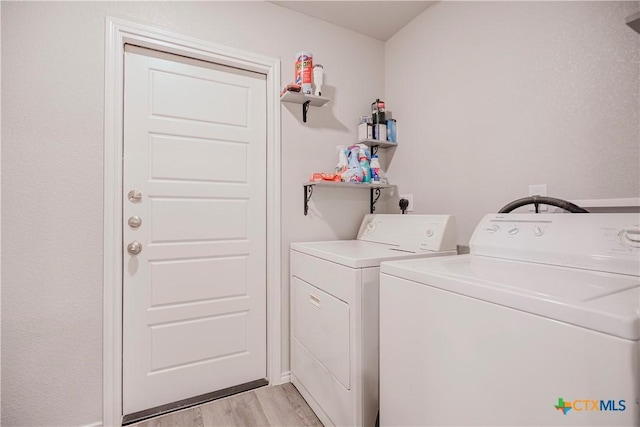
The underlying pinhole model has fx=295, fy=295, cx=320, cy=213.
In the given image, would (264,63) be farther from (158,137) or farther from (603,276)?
(603,276)

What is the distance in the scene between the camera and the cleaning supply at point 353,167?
1.93 m

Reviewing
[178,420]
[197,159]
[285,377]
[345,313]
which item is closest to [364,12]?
[197,159]

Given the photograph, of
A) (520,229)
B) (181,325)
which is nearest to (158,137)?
(181,325)

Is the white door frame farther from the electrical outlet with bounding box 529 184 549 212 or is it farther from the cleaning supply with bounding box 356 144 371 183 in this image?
the electrical outlet with bounding box 529 184 549 212

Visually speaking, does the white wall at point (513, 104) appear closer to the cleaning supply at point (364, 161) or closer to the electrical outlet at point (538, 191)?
the electrical outlet at point (538, 191)

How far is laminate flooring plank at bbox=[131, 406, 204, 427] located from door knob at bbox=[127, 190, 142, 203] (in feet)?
3.77

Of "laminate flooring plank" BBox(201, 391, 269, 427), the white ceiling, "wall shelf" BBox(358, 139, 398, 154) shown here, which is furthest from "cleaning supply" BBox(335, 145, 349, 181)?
"laminate flooring plank" BBox(201, 391, 269, 427)

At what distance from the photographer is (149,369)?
5.27 feet

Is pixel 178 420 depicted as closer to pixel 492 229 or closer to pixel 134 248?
pixel 134 248

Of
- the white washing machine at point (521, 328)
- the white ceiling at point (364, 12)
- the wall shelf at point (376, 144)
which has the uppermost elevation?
the white ceiling at point (364, 12)

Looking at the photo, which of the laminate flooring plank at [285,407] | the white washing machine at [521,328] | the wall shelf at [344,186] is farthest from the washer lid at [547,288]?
the laminate flooring plank at [285,407]

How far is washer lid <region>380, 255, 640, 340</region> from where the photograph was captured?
0.57 meters

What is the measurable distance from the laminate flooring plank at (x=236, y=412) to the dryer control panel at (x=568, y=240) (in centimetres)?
138

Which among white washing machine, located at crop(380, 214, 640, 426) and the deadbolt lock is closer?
white washing machine, located at crop(380, 214, 640, 426)
